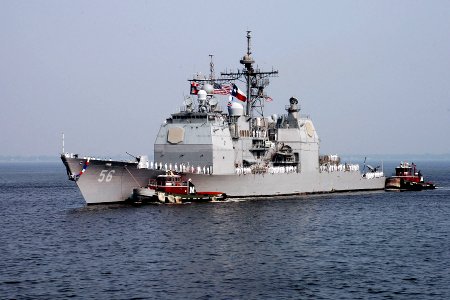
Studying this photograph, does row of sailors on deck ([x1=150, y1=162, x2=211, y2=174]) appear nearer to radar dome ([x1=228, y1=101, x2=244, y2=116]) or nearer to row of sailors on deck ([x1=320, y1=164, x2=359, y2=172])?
radar dome ([x1=228, y1=101, x2=244, y2=116])

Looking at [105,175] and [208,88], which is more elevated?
[208,88]

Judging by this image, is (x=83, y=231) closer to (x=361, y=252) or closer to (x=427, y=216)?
(x=361, y=252)

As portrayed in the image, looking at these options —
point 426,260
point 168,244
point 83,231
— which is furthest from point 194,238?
point 426,260

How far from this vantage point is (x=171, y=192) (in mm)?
54594

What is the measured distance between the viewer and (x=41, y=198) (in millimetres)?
73688

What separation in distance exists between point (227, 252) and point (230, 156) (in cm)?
2365

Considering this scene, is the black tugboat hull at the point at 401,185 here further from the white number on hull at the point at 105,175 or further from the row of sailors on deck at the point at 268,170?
the white number on hull at the point at 105,175

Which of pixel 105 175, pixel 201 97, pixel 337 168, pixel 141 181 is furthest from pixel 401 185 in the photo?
pixel 105 175

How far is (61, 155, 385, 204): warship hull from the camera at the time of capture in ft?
173

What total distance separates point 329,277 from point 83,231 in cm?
1809

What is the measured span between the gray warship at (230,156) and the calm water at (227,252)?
2.18 meters

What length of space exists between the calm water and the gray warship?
2.18 metres

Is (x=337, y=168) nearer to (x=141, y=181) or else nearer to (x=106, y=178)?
(x=141, y=181)

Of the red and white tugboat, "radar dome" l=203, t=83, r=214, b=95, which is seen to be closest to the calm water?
the red and white tugboat
